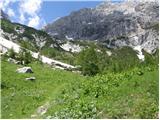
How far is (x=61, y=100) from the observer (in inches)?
1145

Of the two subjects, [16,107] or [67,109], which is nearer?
[67,109]

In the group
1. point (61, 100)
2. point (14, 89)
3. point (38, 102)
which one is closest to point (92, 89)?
point (61, 100)

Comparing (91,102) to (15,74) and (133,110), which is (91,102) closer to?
(133,110)

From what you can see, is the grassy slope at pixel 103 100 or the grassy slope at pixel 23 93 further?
the grassy slope at pixel 23 93

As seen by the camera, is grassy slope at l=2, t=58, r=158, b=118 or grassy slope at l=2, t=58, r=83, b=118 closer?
grassy slope at l=2, t=58, r=158, b=118

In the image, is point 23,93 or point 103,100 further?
point 23,93

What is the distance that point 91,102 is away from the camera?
25.2 metres

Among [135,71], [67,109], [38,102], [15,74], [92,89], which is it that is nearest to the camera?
[67,109]

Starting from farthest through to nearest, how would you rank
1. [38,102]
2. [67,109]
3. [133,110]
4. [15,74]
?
[15,74], [38,102], [67,109], [133,110]

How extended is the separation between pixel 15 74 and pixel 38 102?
19.5 metres

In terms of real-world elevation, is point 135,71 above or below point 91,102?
above

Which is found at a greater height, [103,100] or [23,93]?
[23,93]

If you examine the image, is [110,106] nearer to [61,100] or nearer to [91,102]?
[91,102]

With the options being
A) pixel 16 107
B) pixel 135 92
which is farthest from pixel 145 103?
pixel 16 107
